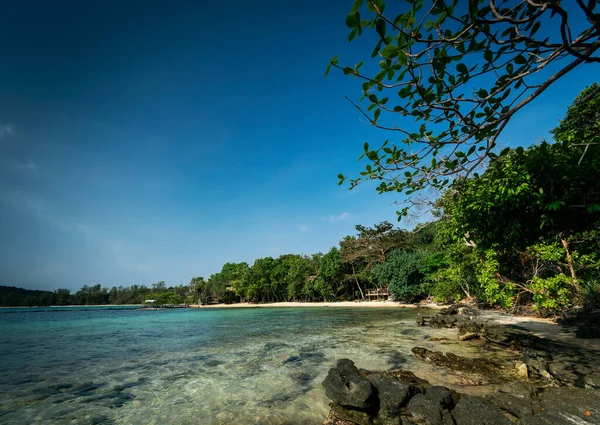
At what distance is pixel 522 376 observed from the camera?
19.0 feet

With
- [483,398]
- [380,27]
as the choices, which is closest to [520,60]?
[380,27]

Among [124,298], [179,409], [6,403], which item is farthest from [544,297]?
[124,298]

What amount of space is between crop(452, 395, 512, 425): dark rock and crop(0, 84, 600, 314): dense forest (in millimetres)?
2736

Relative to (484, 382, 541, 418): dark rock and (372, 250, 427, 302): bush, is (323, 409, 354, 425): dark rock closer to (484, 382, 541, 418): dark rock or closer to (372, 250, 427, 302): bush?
(484, 382, 541, 418): dark rock

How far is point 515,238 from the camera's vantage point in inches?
251

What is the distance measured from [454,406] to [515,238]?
14.1 ft

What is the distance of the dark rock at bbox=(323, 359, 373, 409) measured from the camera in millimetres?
4352

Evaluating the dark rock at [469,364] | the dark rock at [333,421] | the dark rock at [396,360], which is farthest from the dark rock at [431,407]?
the dark rock at [396,360]

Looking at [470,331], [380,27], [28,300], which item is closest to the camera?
[380,27]

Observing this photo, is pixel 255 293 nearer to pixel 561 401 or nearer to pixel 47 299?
pixel 561 401

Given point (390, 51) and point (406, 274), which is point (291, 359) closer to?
point (390, 51)

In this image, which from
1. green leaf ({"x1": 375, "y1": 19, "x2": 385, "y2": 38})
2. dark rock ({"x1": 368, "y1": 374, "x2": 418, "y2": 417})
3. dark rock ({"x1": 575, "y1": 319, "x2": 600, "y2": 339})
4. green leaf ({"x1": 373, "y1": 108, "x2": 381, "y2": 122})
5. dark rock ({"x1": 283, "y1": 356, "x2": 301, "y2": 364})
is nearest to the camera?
green leaf ({"x1": 375, "y1": 19, "x2": 385, "y2": 38})

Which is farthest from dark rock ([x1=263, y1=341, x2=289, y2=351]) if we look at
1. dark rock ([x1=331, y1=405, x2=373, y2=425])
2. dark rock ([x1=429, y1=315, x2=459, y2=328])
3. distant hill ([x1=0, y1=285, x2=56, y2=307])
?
distant hill ([x1=0, y1=285, x2=56, y2=307])

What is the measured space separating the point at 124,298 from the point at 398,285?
113 metres
